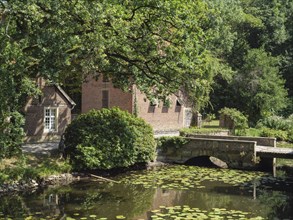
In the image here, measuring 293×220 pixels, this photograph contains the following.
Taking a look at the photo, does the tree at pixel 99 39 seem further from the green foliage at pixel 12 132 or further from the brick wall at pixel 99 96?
the brick wall at pixel 99 96

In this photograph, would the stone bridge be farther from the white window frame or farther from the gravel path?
the white window frame

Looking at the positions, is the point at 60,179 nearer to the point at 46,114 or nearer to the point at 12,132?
the point at 12,132

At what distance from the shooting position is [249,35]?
5512 cm

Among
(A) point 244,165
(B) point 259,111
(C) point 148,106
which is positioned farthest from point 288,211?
(B) point 259,111

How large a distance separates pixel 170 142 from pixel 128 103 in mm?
11723

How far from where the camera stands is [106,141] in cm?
2259

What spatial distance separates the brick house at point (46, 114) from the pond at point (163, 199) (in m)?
10.2

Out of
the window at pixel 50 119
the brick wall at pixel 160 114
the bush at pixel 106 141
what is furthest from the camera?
the brick wall at pixel 160 114

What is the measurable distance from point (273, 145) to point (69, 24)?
15.6m

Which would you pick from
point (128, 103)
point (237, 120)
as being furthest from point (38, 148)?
point (237, 120)

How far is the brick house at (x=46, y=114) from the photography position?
29.3 meters

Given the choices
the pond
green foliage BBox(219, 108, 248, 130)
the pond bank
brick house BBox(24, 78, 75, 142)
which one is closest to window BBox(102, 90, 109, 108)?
brick house BBox(24, 78, 75, 142)

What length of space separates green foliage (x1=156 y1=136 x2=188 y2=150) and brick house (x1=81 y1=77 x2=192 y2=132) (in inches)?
357

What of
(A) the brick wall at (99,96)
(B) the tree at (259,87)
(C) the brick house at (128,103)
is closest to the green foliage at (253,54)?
(B) the tree at (259,87)
